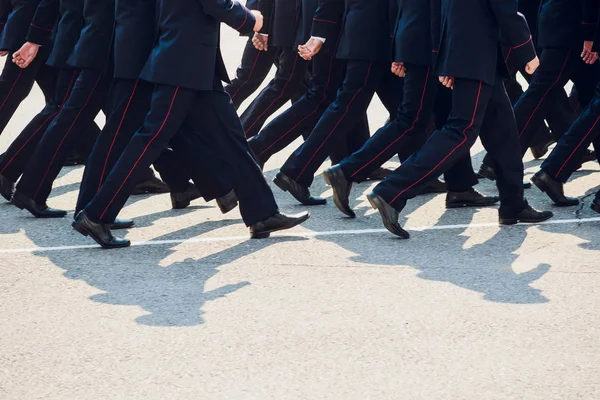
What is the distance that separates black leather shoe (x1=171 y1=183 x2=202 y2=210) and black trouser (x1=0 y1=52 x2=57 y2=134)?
102 centimetres

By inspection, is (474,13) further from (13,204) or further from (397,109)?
(13,204)

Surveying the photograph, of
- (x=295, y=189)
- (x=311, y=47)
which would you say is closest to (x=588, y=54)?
(x=311, y=47)

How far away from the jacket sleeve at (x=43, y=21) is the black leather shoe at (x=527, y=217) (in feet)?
8.96

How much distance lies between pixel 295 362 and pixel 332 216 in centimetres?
270

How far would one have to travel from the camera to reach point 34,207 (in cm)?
709

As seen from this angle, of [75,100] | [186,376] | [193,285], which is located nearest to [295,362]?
[186,376]

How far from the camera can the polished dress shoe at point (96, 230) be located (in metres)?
6.20

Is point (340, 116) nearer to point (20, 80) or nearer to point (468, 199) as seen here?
point (468, 199)

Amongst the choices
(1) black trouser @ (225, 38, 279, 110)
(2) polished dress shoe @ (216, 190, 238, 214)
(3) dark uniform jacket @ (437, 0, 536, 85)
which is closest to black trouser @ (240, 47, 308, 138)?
(1) black trouser @ (225, 38, 279, 110)

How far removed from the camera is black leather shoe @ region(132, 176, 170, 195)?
7789 mm

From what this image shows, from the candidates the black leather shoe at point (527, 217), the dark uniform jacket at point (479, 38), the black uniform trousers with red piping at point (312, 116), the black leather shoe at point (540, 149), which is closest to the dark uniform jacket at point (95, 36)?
the black uniform trousers with red piping at point (312, 116)

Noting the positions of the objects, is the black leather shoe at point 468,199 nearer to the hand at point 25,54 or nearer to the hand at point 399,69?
the hand at point 399,69

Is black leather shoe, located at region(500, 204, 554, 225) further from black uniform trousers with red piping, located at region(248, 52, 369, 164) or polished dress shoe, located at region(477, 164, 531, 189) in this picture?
black uniform trousers with red piping, located at region(248, 52, 369, 164)

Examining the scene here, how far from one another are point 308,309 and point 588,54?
2780 mm
